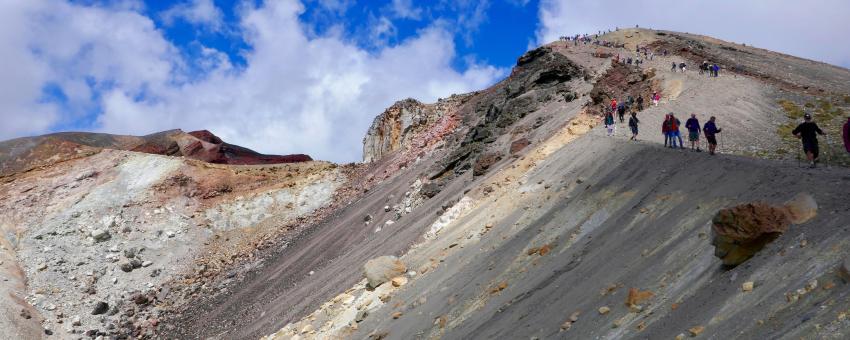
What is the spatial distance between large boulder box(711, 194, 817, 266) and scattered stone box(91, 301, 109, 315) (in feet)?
108

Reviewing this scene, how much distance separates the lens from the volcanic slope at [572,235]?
9328 millimetres

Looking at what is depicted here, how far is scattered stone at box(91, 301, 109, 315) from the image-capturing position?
111ft

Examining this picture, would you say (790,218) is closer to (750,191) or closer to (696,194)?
(750,191)

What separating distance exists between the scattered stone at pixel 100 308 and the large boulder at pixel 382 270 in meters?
19.2

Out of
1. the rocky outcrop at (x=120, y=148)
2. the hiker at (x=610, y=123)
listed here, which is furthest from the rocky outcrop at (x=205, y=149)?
the hiker at (x=610, y=123)

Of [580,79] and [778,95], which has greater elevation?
[580,79]

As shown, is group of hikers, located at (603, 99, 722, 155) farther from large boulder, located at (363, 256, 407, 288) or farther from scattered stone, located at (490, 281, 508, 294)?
large boulder, located at (363, 256, 407, 288)

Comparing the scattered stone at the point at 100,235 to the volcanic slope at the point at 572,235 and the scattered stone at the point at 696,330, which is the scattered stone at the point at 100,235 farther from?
the scattered stone at the point at 696,330

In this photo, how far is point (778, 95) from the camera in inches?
1152

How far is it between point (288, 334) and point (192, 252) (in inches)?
868

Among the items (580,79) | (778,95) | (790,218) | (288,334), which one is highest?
(580,79)

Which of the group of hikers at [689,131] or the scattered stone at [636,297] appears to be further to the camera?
the group of hikers at [689,131]

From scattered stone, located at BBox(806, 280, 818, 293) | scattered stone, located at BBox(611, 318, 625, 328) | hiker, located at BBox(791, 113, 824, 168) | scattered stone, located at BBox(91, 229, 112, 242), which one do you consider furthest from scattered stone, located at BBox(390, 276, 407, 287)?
scattered stone, located at BBox(91, 229, 112, 242)

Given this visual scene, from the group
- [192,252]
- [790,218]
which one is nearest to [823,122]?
[790,218]
